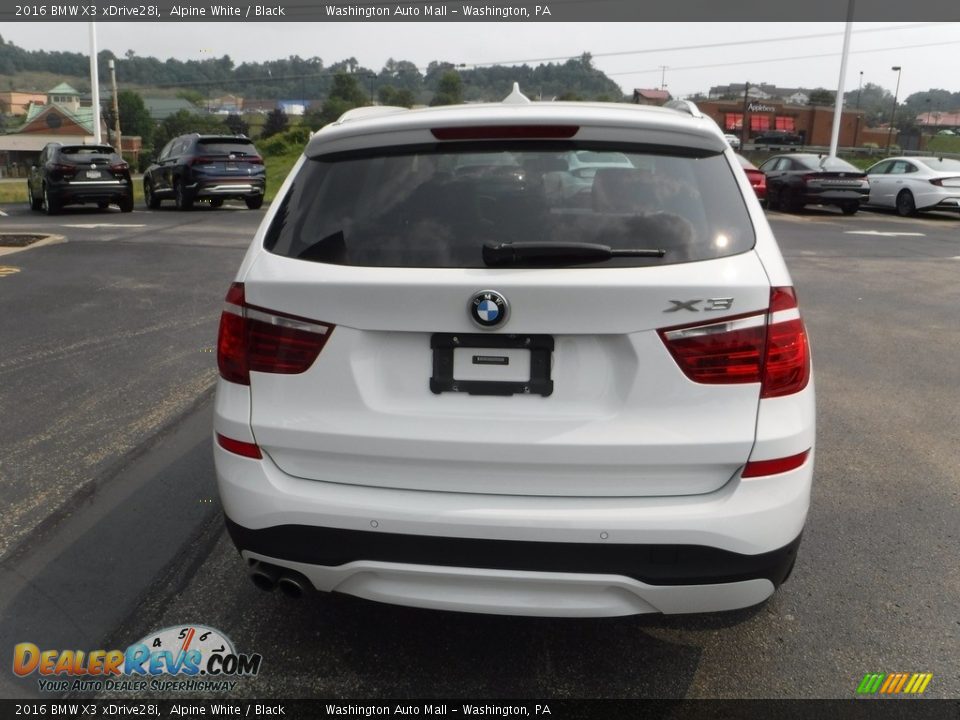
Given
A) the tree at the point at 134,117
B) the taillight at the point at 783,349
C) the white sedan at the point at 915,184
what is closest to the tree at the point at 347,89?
the tree at the point at 134,117

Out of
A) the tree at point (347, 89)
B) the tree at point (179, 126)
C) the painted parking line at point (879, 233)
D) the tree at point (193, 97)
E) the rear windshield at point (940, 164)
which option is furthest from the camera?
the tree at point (193, 97)

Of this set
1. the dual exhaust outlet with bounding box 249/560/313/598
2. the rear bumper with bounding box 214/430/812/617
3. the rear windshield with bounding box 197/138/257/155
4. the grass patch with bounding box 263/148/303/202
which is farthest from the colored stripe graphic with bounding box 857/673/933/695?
the grass patch with bounding box 263/148/303/202

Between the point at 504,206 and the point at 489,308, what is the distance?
0.38 m

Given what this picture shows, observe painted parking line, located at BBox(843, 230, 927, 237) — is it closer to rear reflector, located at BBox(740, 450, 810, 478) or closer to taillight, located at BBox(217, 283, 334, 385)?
rear reflector, located at BBox(740, 450, 810, 478)

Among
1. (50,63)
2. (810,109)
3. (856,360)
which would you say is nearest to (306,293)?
(856,360)

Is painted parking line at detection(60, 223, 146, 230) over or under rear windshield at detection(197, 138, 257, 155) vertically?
under

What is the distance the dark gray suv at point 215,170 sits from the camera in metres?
20.7

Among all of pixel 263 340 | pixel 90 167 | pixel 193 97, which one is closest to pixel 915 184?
pixel 90 167

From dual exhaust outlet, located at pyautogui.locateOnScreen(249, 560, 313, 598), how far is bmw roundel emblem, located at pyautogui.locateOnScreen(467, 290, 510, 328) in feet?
3.30

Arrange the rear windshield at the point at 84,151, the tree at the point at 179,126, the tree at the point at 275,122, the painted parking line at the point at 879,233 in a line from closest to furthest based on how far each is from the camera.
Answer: the painted parking line at the point at 879,233
the rear windshield at the point at 84,151
the tree at the point at 275,122
the tree at the point at 179,126

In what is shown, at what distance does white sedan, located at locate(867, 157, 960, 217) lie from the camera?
2133 centimetres

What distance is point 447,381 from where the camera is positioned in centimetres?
257

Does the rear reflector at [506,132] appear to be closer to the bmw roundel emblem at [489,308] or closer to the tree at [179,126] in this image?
the bmw roundel emblem at [489,308]

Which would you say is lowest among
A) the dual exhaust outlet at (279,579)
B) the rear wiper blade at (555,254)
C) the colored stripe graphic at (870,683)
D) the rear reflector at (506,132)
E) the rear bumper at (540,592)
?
the colored stripe graphic at (870,683)
